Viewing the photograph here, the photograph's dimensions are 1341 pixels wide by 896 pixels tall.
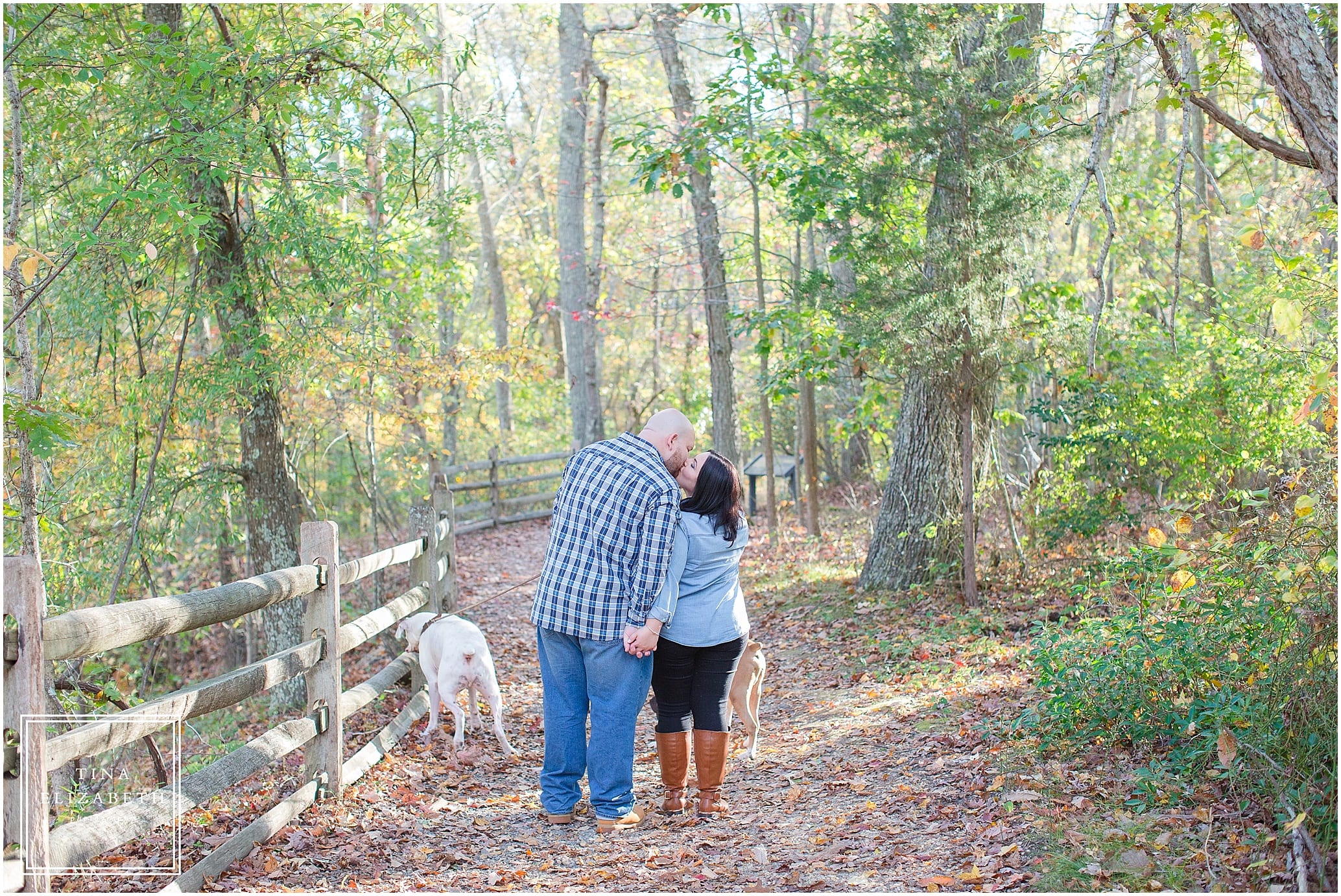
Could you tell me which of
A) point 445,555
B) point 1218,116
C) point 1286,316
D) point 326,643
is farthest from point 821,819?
point 445,555

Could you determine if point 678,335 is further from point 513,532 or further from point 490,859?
point 490,859

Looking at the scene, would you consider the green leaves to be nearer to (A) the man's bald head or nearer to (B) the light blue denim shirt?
(A) the man's bald head

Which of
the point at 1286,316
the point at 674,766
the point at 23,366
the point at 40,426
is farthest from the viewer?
the point at 23,366

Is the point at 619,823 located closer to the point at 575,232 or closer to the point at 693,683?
the point at 693,683

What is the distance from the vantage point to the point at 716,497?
5.02 meters

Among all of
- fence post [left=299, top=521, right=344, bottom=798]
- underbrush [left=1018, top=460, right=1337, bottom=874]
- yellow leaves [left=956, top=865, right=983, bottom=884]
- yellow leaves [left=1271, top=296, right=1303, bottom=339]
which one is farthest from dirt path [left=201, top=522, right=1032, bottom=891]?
yellow leaves [left=1271, top=296, right=1303, bottom=339]

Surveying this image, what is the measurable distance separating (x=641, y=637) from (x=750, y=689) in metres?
1.35

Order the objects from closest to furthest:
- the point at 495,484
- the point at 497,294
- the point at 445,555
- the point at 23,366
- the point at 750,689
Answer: the point at 750,689 < the point at 23,366 < the point at 445,555 < the point at 495,484 < the point at 497,294

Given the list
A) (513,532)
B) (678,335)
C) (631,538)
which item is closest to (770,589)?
(631,538)

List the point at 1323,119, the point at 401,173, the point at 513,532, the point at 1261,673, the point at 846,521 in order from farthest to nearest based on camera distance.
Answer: the point at 513,532
the point at 846,521
the point at 401,173
the point at 1261,673
the point at 1323,119

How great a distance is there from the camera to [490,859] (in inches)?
181

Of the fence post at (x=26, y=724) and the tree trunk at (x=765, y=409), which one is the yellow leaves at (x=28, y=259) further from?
the tree trunk at (x=765, y=409)

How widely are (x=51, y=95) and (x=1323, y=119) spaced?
30.6 feet

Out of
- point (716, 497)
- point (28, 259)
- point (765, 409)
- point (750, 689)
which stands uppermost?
point (28, 259)
